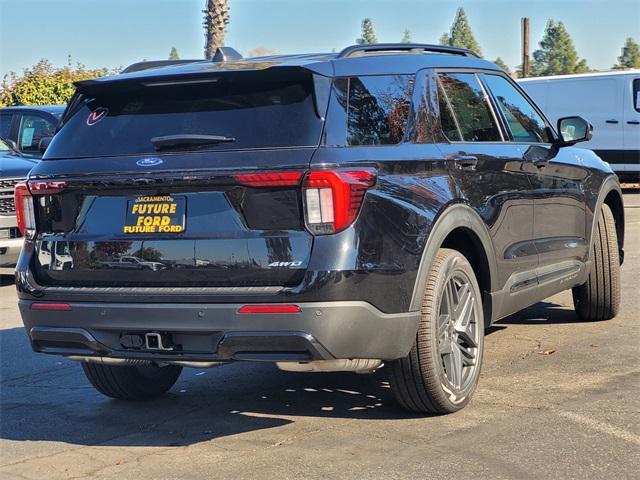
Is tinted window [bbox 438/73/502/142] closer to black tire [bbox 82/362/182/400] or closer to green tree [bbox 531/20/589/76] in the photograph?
black tire [bbox 82/362/182/400]

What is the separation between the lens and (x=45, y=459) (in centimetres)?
478

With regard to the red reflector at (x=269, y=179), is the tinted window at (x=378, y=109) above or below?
above

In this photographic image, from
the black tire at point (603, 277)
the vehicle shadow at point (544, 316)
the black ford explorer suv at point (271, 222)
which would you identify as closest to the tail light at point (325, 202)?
the black ford explorer suv at point (271, 222)

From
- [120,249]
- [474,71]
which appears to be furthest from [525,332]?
[120,249]

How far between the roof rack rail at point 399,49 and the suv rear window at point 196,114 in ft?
1.62

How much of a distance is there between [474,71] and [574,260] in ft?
5.13

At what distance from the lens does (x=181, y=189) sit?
458cm

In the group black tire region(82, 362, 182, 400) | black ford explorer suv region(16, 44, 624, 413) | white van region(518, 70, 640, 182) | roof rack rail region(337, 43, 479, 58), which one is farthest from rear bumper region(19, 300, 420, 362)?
white van region(518, 70, 640, 182)

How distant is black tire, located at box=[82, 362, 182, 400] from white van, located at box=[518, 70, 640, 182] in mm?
16139

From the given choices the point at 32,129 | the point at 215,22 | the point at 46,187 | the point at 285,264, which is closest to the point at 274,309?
the point at 285,264

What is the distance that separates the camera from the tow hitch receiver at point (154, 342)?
459cm

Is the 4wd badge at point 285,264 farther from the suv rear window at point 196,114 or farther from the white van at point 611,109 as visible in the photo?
the white van at point 611,109

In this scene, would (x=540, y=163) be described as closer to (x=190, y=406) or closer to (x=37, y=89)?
(x=190, y=406)

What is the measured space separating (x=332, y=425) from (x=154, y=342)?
3.41 ft
